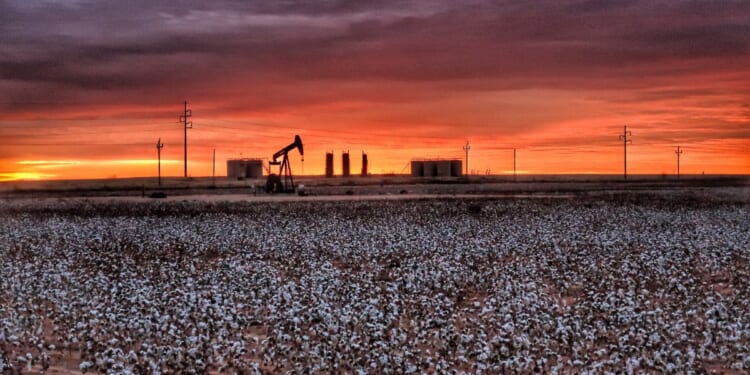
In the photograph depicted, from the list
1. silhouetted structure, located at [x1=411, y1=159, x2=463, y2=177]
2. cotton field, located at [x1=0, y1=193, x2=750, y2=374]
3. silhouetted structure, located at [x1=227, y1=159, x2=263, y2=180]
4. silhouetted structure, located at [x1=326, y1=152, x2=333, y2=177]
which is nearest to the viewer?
cotton field, located at [x1=0, y1=193, x2=750, y2=374]

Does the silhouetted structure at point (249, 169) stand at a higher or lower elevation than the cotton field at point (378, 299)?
higher

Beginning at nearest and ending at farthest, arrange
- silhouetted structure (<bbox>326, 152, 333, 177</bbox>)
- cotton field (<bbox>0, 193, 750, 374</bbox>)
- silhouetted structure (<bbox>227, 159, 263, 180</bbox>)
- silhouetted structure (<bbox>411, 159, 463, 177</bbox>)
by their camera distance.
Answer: cotton field (<bbox>0, 193, 750, 374</bbox>), silhouetted structure (<bbox>227, 159, 263, 180</bbox>), silhouetted structure (<bbox>411, 159, 463, 177</bbox>), silhouetted structure (<bbox>326, 152, 333, 177</bbox>)

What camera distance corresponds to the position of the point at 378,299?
17328 millimetres

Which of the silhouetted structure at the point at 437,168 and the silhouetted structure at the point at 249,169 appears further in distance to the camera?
the silhouetted structure at the point at 437,168

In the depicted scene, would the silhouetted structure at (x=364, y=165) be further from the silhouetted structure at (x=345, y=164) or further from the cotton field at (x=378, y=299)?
the cotton field at (x=378, y=299)

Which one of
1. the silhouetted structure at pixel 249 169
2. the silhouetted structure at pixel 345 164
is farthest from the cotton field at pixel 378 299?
the silhouetted structure at pixel 345 164

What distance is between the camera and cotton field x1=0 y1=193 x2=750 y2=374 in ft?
43.2

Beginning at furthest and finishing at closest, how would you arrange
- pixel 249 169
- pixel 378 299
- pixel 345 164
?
pixel 345 164
pixel 249 169
pixel 378 299

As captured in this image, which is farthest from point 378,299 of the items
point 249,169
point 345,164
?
point 345,164

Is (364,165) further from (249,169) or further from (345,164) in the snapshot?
(249,169)

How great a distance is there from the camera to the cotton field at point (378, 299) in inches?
518

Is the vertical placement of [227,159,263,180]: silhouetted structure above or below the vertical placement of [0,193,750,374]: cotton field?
above

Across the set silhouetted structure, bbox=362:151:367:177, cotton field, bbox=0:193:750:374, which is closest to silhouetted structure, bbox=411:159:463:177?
silhouetted structure, bbox=362:151:367:177

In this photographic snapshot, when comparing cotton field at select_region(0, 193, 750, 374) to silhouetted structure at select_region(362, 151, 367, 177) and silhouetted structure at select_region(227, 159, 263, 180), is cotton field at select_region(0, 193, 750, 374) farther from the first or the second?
silhouetted structure at select_region(362, 151, 367, 177)
